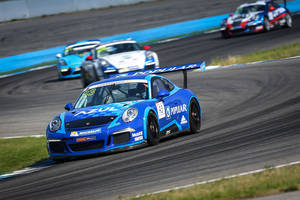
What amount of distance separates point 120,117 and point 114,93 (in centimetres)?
100

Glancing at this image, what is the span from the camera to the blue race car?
880 centimetres

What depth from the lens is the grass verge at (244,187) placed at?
546 cm

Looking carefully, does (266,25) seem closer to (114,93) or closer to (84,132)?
(114,93)

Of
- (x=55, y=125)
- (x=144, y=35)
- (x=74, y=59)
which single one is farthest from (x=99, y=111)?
(x=144, y=35)

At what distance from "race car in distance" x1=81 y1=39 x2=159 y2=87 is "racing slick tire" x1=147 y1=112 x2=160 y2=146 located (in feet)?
26.8

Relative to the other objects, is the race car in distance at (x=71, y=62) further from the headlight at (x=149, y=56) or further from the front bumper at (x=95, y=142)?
the front bumper at (x=95, y=142)

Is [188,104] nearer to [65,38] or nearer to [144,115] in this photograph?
[144,115]

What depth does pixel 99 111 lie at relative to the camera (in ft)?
30.0

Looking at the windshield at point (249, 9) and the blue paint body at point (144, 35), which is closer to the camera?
the windshield at point (249, 9)

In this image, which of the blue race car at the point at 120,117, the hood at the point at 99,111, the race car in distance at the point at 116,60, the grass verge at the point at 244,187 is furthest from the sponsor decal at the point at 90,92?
the race car in distance at the point at 116,60

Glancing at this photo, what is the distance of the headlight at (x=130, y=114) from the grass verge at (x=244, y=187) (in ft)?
9.93

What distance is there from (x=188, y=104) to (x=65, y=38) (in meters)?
23.5

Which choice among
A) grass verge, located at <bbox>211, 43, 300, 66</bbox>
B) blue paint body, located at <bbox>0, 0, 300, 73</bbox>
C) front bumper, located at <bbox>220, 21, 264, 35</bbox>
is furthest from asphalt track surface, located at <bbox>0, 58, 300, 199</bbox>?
blue paint body, located at <bbox>0, 0, 300, 73</bbox>

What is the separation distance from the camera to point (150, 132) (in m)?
9.19
